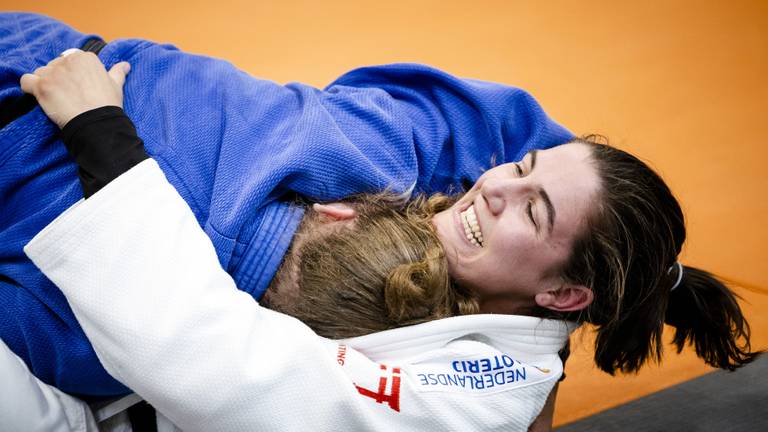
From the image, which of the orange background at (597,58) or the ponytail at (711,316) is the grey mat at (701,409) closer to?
the orange background at (597,58)

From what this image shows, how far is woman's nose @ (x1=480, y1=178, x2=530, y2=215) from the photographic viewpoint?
927 millimetres

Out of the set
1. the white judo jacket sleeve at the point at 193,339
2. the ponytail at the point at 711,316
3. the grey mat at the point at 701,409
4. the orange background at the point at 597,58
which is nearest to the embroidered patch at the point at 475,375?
the white judo jacket sleeve at the point at 193,339

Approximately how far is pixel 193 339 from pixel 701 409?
1184 mm

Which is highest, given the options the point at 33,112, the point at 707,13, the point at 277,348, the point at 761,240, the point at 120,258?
the point at 707,13

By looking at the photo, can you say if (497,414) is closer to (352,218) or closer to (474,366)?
(474,366)

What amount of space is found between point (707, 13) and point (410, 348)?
7.64ft

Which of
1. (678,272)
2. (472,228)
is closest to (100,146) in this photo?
(472,228)

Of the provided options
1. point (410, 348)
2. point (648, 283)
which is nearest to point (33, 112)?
point (410, 348)

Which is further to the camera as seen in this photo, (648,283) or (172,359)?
(648,283)

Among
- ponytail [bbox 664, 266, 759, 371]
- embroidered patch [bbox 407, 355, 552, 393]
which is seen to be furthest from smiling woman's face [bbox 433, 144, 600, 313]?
ponytail [bbox 664, 266, 759, 371]

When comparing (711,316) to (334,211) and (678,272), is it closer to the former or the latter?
(678,272)

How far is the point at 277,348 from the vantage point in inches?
30.7

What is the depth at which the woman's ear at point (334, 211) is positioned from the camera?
937 millimetres

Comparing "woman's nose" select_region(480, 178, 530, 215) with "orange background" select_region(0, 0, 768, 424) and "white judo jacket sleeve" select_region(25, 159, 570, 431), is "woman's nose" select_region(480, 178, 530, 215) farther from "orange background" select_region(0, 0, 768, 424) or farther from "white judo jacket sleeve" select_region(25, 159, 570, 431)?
"orange background" select_region(0, 0, 768, 424)
